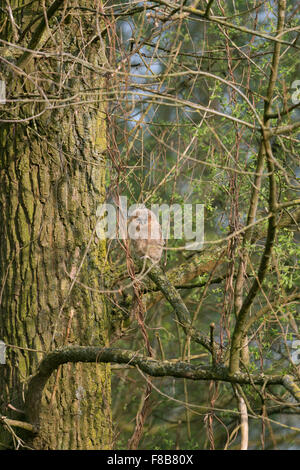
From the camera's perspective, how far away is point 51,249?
2.36m

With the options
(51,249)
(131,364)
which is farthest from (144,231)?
(131,364)

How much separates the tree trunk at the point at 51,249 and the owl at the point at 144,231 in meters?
0.17

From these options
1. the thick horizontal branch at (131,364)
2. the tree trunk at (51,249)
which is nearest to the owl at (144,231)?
the tree trunk at (51,249)

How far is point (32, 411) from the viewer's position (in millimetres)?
2264

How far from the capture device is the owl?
230cm

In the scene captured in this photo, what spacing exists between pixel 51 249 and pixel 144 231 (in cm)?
37

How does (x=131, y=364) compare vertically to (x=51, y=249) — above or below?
below

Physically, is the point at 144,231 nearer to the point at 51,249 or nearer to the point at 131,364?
the point at 51,249

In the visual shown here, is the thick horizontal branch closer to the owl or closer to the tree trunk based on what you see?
the tree trunk

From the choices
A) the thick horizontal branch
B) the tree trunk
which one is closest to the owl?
the tree trunk

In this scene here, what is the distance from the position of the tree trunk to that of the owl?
17cm

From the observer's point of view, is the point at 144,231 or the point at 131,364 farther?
the point at 144,231
